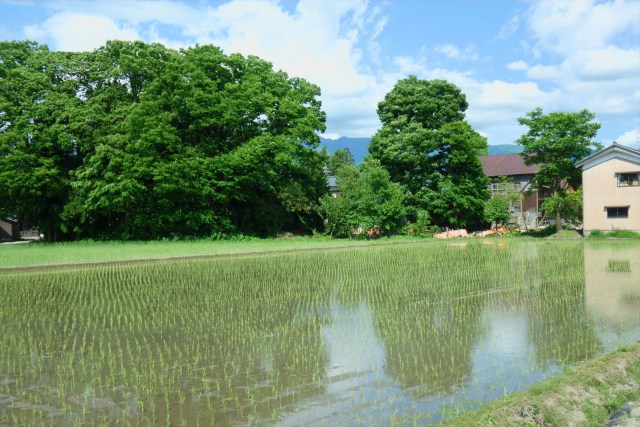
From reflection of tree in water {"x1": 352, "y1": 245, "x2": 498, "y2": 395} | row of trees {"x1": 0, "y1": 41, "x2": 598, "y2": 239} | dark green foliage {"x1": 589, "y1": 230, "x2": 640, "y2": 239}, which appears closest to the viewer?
reflection of tree in water {"x1": 352, "y1": 245, "x2": 498, "y2": 395}

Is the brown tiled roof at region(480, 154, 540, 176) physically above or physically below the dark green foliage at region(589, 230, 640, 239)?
above

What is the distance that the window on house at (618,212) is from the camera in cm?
3114

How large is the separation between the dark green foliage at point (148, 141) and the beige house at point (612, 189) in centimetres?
1709

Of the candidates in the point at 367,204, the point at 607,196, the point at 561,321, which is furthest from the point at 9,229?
the point at 561,321

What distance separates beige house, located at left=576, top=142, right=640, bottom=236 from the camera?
30.9 metres

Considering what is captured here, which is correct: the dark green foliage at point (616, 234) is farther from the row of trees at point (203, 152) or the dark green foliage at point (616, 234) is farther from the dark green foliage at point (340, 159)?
the dark green foliage at point (340, 159)

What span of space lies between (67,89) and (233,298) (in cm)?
2478

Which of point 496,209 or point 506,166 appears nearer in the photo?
point 496,209

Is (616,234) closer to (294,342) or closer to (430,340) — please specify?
(430,340)

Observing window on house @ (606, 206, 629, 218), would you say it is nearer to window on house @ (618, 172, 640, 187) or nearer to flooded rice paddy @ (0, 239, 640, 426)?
window on house @ (618, 172, 640, 187)

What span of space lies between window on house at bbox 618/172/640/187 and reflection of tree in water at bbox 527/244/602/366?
63.5 ft

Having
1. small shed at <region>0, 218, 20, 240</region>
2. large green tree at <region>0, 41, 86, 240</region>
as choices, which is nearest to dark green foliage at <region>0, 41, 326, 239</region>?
large green tree at <region>0, 41, 86, 240</region>

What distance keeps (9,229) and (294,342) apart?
174ft

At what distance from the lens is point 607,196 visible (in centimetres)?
3152
